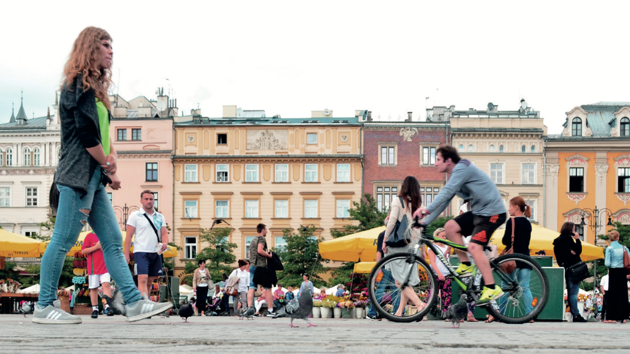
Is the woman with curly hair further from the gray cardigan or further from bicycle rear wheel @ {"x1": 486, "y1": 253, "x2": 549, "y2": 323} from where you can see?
bicycle rear wheel @ {"x1": 486, "y1": 253, "x2": 549, "y2": 323}

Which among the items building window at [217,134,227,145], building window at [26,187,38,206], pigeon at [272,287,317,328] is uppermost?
building window at [217,134,227,145]

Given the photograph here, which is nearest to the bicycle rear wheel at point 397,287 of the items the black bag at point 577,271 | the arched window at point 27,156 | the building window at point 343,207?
the black bag at point 577,271

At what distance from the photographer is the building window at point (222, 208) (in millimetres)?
59781

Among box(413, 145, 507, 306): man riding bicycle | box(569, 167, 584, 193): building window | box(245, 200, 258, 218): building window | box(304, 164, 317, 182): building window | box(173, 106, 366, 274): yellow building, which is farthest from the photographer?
box(245, 200, 258, 218): building window

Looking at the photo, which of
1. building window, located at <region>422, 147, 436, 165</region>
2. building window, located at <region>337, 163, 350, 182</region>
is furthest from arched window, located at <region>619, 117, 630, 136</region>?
building window, located at <region>337, 163, 350, 182</region>

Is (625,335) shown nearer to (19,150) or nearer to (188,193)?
(188,193)

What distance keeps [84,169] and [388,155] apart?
2132 inches

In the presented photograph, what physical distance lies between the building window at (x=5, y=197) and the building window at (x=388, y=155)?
30.0 m

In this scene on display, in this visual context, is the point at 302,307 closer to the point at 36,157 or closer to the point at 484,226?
the point at 484,226

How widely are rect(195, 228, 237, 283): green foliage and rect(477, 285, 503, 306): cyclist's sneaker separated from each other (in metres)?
45.4

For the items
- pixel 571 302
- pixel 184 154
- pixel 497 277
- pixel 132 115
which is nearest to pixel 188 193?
pixel 184 154

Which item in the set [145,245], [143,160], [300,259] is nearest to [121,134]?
[143,160]

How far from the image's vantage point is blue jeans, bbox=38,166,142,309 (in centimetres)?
577

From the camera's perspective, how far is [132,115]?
212 ft
